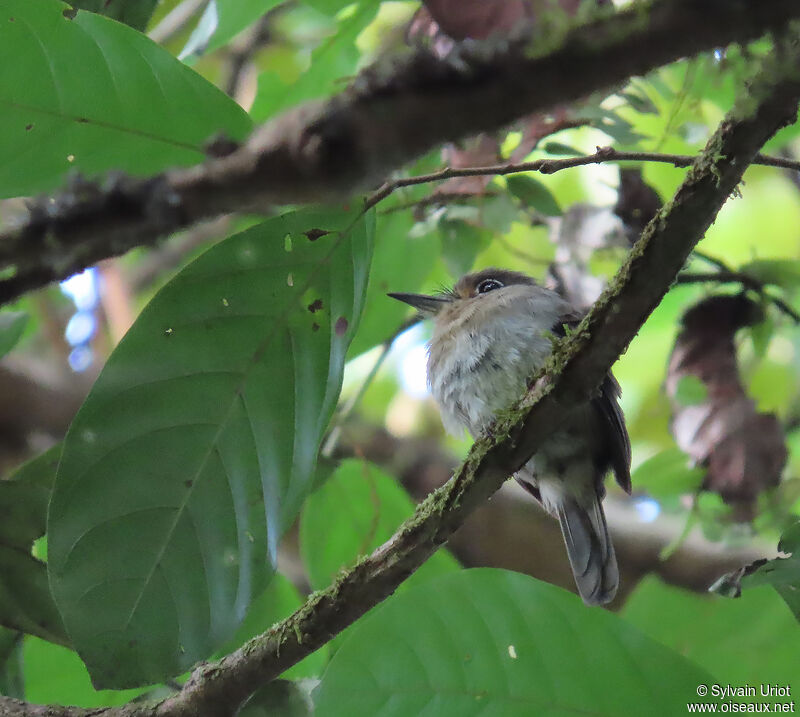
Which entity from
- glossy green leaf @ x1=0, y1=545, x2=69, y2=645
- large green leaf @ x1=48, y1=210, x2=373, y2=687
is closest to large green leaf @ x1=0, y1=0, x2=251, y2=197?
large green leaf @ x1=48, y1=210, x2=373, y2=687

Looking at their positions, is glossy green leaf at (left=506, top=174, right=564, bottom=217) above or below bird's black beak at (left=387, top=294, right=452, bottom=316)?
above

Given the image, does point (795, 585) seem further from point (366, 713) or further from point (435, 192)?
point (435, 192)

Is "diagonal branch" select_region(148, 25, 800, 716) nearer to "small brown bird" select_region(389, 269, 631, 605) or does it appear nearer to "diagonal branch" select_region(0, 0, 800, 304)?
"diagonal branch" select_region(0, 0, 800, 304)

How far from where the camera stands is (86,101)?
5.25 ft

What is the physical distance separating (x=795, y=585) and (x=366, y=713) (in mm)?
755

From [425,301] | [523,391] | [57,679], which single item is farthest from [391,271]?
[57,679]

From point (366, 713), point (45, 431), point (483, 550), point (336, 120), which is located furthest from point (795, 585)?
point (45, 431)

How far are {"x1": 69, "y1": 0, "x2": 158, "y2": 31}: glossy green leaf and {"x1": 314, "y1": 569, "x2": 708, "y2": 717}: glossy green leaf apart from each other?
4.33 feet

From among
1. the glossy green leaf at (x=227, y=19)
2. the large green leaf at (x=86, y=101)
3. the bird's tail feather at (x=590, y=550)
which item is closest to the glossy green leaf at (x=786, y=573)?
the bird's tail feather at (x=590, y=550)

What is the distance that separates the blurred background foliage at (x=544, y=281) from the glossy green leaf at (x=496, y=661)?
11.8 inches

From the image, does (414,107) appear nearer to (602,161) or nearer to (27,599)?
(602,161)

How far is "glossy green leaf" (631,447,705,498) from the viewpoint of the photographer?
263 cm

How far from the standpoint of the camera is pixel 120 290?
14.1 feet

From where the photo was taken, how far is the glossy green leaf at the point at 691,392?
2582 mm
